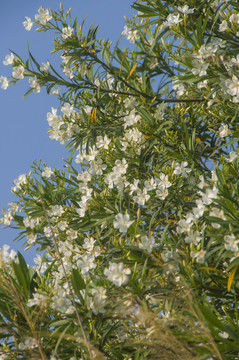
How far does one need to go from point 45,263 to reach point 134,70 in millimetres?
1550

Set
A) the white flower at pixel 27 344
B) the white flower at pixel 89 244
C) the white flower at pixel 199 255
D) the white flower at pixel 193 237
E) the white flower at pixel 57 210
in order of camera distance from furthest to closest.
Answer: the white flower at pixel 57 210 → the white flower at pixel 89 244 → the white flower at pixel 193 237 → the white flower at pixel 199 255 → the white flower at pixel 27 344

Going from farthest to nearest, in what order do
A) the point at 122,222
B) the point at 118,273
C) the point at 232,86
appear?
the point at 232,86, the point at 122,222, the point at 118,273

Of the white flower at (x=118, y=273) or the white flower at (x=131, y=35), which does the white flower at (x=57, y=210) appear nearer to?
the white flower at (x=118, y=273)

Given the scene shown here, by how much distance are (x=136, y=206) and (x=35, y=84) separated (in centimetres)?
111

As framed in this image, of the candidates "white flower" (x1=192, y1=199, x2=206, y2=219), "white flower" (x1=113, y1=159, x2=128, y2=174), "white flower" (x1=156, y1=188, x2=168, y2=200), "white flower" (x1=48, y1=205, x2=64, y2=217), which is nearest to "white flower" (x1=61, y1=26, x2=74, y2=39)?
"white flower" (x1=113, y1=159, x2=128, y2=174)

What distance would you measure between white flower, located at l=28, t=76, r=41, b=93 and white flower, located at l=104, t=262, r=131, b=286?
1.65 metres

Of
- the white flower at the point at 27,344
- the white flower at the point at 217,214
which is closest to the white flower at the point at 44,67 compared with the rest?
the white flower at the point at 217,214

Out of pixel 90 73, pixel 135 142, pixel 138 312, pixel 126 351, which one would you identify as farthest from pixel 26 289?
pixel 90 73

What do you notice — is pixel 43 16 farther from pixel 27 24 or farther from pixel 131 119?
pixel 131 119

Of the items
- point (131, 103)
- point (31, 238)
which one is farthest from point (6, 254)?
point (131, 103)

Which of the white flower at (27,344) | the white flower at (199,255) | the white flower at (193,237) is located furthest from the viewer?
the white flower at (193,237)

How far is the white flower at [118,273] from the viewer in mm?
2119

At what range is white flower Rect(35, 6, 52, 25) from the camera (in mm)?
3261

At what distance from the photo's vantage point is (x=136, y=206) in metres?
3.16
